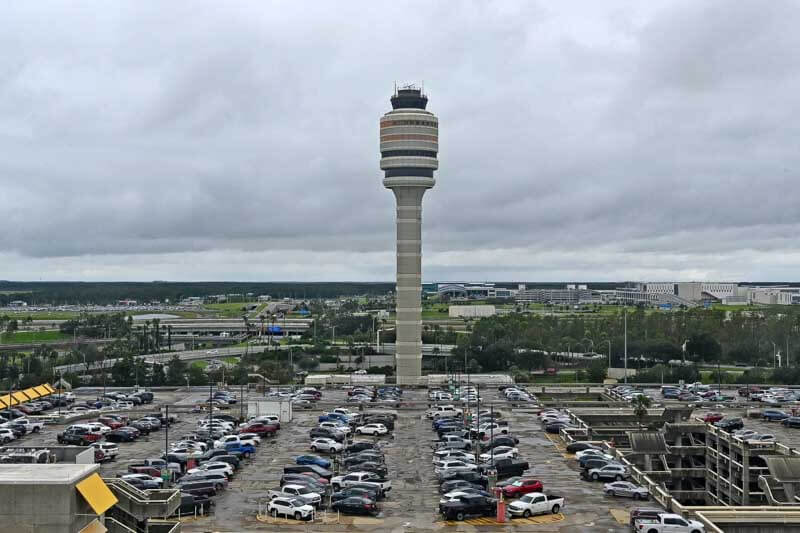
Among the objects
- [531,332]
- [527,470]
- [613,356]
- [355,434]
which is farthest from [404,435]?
[531,332]

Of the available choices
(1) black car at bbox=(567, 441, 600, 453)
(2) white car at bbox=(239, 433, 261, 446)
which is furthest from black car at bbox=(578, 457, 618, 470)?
(2) white car at bbox=(239, 433, 261, 446)

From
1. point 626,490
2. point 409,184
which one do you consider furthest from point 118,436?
point 409,184

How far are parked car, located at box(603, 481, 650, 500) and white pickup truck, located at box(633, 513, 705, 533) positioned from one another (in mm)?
6196

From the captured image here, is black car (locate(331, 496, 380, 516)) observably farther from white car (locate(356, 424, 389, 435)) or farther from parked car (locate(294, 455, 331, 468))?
white car (locate(356, 424, 389, 435))

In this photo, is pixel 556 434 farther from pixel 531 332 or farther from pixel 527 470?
pixel 531 332

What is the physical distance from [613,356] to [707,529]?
107 m

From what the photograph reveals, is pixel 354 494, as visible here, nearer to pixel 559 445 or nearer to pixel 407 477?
pixel 407 477

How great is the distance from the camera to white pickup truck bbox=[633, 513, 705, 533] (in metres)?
39.0

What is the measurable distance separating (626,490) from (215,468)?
22.8m

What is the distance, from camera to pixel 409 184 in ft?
361

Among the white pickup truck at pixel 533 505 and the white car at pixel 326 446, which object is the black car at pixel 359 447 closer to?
the white car at pixel 326 446

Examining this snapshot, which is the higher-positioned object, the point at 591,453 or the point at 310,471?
the point at 591,453

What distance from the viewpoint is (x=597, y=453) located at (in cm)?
5653

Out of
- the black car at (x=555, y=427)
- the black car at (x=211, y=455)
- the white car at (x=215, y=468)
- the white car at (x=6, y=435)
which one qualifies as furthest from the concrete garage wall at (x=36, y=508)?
the black car at (x=555, y=427)
